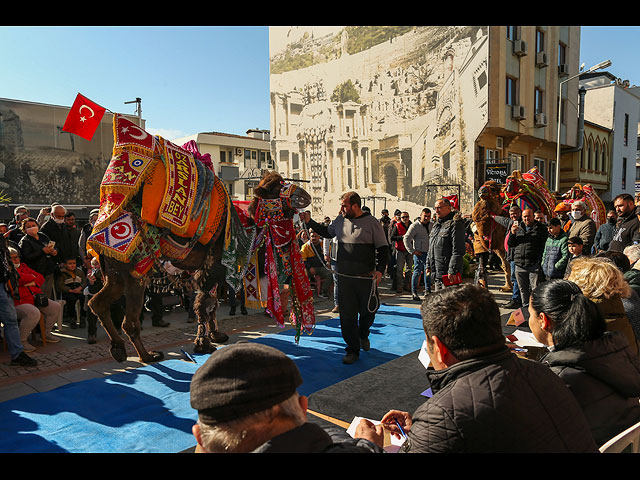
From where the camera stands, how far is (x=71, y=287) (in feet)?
22.5

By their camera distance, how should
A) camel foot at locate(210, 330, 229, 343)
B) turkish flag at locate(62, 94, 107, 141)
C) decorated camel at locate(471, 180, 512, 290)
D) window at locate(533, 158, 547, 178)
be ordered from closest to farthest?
turkish flag at locate(62, 94, 107, 141) < camel foot at locate(210, 330, 229, 343) < decorated camel at locate(471, 180, 512, 290) < window at locate(533, 158, 547, 178)

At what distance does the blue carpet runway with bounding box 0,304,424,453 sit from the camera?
3.27 m

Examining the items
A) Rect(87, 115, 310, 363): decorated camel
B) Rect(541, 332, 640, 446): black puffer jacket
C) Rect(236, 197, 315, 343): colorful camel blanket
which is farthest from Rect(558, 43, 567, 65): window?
Answer: Rect(541, 332, 640, 446): black puffer jacket

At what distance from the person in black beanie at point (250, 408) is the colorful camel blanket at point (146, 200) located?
3416mm

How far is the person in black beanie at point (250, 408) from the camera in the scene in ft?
3.70

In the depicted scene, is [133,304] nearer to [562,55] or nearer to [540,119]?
[540,119]

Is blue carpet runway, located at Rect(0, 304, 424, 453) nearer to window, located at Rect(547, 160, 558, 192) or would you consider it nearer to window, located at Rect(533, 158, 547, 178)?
window, located at Rect(533, 158, 547, 178)

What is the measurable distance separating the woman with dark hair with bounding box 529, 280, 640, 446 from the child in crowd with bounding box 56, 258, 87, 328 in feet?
22.2

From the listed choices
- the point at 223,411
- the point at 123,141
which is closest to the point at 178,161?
the point at 123,141

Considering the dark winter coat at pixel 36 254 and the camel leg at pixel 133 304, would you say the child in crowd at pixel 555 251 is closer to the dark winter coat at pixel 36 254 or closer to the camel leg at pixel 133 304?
the camel leg at pixel 133 304

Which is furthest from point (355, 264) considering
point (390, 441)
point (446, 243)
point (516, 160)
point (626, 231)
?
point (516, 160)

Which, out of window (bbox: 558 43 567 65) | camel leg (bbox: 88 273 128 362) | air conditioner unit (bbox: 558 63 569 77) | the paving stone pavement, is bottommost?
the paving stone pavement
